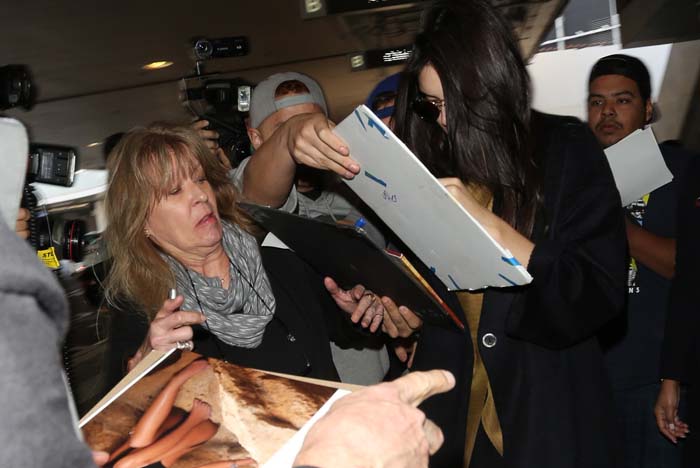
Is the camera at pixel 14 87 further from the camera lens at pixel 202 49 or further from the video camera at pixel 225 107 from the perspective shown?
the camera lens at pixel 202 49

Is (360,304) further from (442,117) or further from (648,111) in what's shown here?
(648,111)

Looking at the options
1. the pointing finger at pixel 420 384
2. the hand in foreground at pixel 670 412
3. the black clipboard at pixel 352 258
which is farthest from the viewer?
the hand in foreground at pixel 670 412

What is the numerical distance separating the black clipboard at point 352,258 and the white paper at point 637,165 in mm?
887

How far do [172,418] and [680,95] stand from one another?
17.2 feet

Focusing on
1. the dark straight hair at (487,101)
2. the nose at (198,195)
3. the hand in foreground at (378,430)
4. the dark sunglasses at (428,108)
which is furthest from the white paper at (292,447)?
the nose at (198,195)

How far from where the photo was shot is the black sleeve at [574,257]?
127cm

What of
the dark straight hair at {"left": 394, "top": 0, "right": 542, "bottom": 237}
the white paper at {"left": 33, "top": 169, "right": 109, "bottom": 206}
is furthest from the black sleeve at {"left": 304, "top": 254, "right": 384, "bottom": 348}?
the white paper at {"left": 33, "top": 169, "right": 109, "bottom": 206}

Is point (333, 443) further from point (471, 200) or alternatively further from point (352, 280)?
point (352, 280)

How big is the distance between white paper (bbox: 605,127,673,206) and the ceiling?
2807mm

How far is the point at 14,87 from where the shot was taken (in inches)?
73.0

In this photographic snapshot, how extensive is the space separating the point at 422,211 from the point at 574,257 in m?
0.33

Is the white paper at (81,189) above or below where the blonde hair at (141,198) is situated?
below

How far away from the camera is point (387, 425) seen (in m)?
0.70

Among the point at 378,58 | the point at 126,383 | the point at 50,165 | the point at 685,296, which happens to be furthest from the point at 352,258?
the point at 378,58
